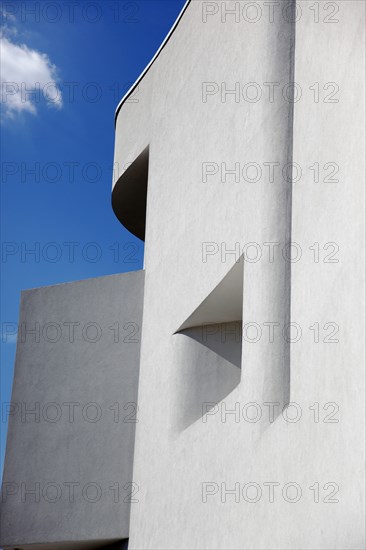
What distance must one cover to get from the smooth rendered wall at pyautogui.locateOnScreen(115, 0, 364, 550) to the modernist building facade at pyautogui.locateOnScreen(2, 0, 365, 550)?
0.03 m

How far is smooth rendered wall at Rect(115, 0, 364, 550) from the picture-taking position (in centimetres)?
715

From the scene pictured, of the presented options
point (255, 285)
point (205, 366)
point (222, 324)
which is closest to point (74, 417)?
point (205, 366)

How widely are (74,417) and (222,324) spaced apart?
2.66 metres

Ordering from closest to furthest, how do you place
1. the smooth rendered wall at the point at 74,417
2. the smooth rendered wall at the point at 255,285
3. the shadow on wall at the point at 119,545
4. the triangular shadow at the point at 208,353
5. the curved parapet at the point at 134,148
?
the smooth rendered wall at the point at 255,285 < the triangular shadow at the point at 208,353 < the shadow on wall at the point at 119,545 < the smooth rendered wall at the point at 74,417 < the curved parapet at the point at 134,148

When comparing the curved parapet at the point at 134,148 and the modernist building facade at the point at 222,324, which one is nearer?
the modernist building facade at the point at 222,324

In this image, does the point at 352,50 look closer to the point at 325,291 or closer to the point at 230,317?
the point at 325,291

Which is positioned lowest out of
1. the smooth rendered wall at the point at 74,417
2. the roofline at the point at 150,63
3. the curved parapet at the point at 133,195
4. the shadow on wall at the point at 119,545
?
the shadow on wall at the point at 119,545

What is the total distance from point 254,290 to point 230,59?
3709mm

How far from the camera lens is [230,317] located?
11805 millimetres

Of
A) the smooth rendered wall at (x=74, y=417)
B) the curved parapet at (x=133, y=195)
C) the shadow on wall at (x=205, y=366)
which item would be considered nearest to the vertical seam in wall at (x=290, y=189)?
the shadow on wall at (x=205, y=366)

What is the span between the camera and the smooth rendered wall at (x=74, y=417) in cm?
1230

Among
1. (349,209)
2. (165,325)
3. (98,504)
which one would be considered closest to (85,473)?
(98,504)

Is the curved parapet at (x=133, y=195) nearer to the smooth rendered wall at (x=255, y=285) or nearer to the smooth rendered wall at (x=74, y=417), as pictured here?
the smooth rendered wall at (x=255, y=285)

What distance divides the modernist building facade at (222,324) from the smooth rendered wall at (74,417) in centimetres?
3
